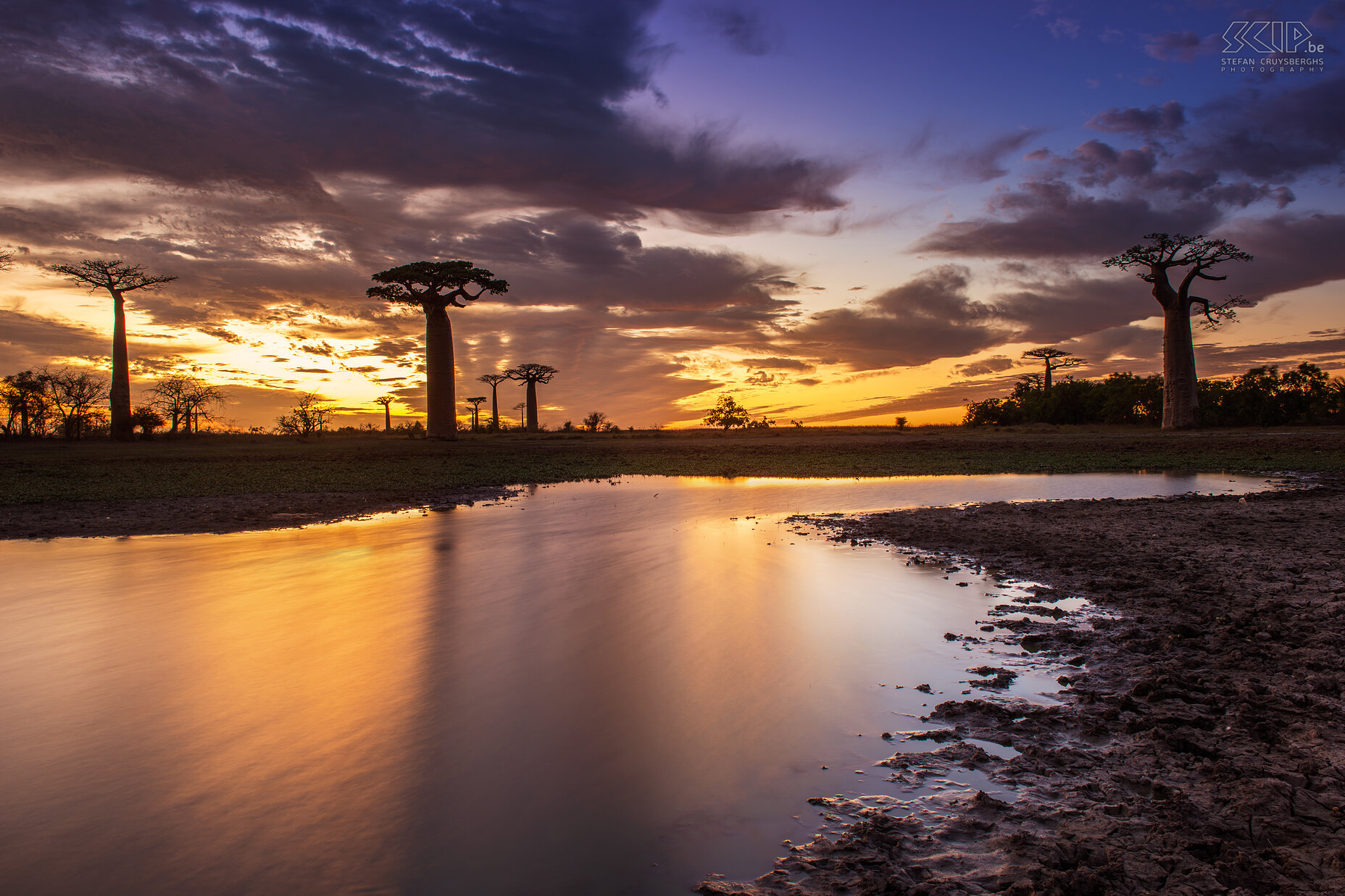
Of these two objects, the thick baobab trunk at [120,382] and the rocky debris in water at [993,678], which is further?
the thick baobab trunk at [120,382]

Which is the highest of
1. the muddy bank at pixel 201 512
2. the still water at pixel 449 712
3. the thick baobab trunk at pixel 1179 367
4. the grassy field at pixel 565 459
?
the thick baobab trunk at pixel 1179 367

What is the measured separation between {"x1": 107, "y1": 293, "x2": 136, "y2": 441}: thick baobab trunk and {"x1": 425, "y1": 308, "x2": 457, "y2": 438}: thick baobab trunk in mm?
17711

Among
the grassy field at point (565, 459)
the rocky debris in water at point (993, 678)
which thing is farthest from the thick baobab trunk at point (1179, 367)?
the rocky debris in water at point (993, 678)

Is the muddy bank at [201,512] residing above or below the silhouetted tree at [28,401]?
below

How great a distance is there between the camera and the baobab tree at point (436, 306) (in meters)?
42.1

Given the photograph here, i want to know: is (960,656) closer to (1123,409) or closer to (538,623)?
(538,623)

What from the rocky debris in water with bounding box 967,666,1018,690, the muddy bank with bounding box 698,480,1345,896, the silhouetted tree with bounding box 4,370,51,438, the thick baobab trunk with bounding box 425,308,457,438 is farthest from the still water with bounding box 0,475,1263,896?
the silhouetted tree with bounding box 4,370,51,438

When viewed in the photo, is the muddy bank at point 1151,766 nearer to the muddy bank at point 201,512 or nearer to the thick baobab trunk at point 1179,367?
the muddy bank at point 201,512

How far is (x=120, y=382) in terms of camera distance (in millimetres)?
41562

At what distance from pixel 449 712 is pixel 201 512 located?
12.8 metres

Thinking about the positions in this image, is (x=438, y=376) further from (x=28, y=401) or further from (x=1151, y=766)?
(x=1151, y=766)

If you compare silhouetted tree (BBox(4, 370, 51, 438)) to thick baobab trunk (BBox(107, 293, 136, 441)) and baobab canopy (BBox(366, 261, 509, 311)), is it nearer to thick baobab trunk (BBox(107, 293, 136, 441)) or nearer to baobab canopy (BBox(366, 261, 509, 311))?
thick baobab trunk (BBox(107, 293, 136, 441))

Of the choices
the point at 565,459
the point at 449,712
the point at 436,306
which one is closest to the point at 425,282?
the point at 436,306

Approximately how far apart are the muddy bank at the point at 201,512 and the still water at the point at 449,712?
11.1ft
